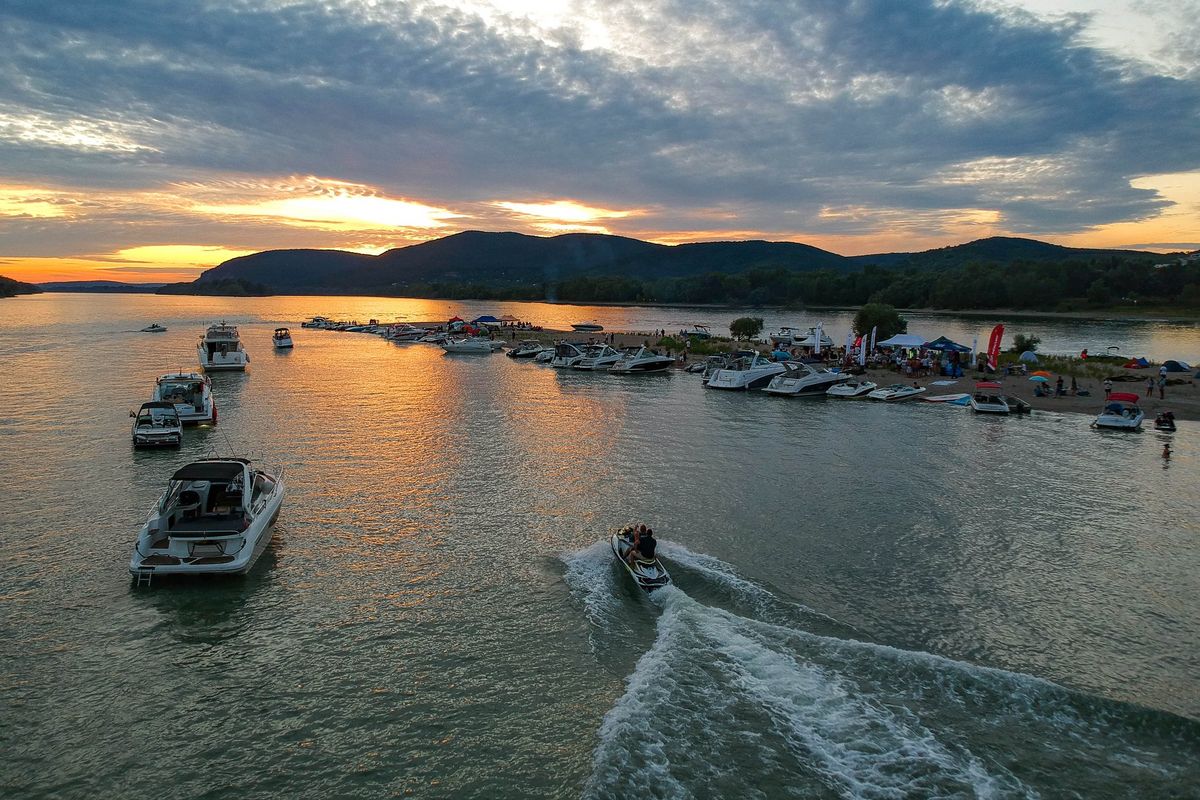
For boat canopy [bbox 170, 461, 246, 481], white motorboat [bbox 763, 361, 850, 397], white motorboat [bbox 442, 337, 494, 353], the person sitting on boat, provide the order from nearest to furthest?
1. the person sitting on boat
2. boat canopy [bbox 170, 461, 246, 481]
3. white motorboat [bbox 763, 361, 850, 397]
4. white motorboat [bbox 442, 337, 494, 353]

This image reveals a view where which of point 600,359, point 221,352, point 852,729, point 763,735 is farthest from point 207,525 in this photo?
point 221,352

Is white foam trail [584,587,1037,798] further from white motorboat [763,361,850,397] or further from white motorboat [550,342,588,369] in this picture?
white motorboat [550,342,588,369]

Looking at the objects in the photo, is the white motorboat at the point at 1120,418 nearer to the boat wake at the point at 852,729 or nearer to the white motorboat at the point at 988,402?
the white motorboat at the point at 988,402

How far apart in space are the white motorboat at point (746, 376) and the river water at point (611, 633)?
2441 cm

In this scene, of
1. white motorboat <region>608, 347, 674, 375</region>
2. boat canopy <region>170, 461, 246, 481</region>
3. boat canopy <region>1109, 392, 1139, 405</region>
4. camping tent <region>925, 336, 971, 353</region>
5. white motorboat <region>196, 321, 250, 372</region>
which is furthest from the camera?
white motorboat <region>608, 347, 674, 375</region>

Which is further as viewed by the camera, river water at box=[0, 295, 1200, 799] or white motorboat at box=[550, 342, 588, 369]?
white motorboat at box=[550, 342, 588, 369]

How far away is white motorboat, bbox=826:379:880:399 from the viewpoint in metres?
53.4

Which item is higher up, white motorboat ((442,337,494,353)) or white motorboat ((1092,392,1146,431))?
white motorboat ((442,337,494,353))

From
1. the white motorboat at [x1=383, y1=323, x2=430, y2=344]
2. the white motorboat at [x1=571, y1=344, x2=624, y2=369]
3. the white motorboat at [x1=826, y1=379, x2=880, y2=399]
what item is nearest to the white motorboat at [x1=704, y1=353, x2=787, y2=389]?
the white motorboat at [x1=826, y1=379, x2=880, y2=399]

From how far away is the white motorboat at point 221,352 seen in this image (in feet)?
212

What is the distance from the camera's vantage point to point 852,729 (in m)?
11.9

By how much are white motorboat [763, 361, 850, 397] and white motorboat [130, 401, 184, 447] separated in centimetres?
3991

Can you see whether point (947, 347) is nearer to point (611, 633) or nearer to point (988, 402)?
point (988, 402)

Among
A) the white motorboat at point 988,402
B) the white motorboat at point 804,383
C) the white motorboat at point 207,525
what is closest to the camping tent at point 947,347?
the white motorboat at point 804,383
